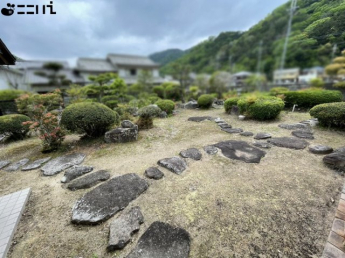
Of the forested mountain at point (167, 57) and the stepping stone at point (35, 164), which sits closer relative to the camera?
the stepping stone at point (35, 164)

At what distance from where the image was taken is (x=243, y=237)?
65.2 inches

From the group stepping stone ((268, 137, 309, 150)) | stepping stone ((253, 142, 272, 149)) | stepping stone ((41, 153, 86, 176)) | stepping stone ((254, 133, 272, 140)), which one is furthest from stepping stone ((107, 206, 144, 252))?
stepping stone ((254, 133, 272, 140))

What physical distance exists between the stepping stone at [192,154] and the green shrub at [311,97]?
6419mm

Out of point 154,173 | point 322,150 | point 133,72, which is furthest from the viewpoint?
point 133,72

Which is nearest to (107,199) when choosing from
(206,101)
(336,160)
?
(336,160)

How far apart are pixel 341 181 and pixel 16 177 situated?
223 inches

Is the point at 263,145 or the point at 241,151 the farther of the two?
the point at 263,145

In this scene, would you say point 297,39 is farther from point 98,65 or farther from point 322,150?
point 98,65

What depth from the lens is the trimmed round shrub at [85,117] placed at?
399 cm

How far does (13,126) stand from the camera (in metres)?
4.86

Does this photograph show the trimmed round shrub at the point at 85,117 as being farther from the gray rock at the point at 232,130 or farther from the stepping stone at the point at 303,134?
the stepping stone at the point at 303,134

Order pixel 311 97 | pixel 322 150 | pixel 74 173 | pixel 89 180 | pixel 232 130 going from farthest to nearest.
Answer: pixel 311 97 → pixel 232 130 → pixel 322 150 → pixel 74 173 → pixel 89 180

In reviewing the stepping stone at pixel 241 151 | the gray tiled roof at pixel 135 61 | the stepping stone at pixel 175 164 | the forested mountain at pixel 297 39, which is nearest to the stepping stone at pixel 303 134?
the stepping stone at pixel 241 151

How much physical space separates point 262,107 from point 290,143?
222 cm
